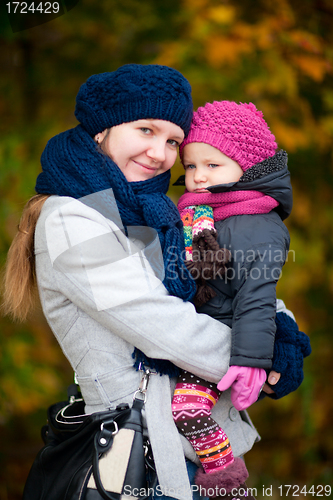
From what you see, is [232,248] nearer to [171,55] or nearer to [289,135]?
[289,135]

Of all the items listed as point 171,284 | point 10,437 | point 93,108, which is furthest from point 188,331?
point 10,437

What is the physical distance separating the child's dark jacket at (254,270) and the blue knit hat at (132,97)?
33cm

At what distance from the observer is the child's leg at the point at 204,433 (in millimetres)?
1421

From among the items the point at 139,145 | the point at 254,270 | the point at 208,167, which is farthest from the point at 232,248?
the point at 139,145

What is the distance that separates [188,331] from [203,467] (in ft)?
1.49

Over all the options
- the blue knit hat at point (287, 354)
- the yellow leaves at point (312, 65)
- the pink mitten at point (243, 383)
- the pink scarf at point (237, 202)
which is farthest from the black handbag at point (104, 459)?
the yellow leaves at point (312, 65)

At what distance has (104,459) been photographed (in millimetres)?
1337

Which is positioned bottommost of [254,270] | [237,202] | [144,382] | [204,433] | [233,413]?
[233,413]

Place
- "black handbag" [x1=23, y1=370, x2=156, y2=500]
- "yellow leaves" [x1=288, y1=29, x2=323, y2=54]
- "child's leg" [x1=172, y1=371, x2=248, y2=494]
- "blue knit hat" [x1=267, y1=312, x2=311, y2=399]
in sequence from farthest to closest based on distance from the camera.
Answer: "yellow leaves" [x1=288, y1=29, x2=323, y2=54] < "blue knit hat" [x1=267, y1=312, x2=311, y2=399] < "child's leg" [x1=172, y1=371, x2=248, y2=494] < "black handbag" [x1=23, y1=370, x2=156, y2=500]

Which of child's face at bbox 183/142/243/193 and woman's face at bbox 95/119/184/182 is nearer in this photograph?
woman's face at bbox 95/119/184/182

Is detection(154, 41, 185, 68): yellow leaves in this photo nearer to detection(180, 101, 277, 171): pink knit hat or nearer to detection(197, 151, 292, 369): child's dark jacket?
detection(180, 101, 277, 171): pink knit hat

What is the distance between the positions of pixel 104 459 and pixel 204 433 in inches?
12.4

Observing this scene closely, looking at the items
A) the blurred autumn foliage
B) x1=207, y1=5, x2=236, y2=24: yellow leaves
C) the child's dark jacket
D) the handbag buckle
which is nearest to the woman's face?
A: the child's dark jacket

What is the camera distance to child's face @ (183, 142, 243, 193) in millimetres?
1744
